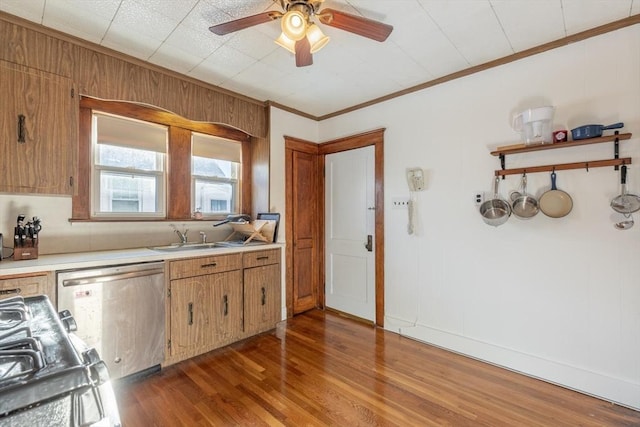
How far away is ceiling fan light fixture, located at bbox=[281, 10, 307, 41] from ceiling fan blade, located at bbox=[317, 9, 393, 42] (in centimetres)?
11

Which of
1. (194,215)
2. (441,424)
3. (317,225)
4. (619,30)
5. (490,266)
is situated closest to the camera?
(441,424)

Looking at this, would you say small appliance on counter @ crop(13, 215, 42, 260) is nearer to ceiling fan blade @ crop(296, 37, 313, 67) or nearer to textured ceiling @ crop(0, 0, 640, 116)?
textured ceiling @ crop(0, 0, 640, 116)

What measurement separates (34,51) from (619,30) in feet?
13.4

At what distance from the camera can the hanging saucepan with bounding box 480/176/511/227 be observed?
239 centimetres

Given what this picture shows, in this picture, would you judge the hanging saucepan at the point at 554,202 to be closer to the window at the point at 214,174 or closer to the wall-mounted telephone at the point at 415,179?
the wall-mounted telephone at the point at 415,179

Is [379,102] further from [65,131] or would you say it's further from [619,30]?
[65,131]

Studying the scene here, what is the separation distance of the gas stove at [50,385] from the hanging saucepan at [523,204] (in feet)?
8.83

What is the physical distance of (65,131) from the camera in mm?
2072

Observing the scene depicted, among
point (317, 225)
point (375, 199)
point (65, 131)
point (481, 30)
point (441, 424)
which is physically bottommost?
point (441, 424)

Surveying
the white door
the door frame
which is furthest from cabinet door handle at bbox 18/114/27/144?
the white door

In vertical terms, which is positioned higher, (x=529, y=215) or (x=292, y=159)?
(x=292, y=159)

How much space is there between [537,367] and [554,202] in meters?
1.30

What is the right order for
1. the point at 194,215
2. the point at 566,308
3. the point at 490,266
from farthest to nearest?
1. the point at 194,215
2. the point at 490,266
3. the point at 566,308

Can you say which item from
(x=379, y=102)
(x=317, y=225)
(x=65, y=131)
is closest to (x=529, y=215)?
Result: (x=379, y=102)
